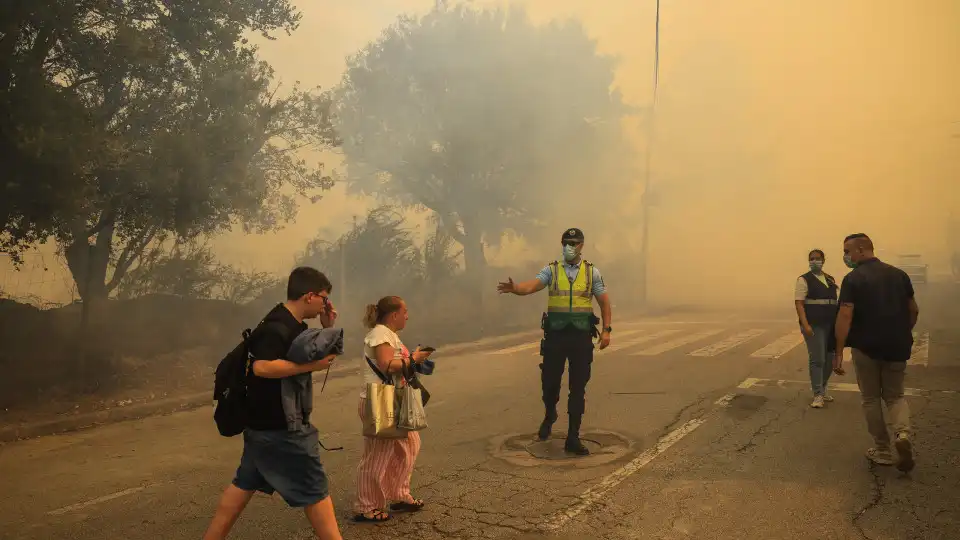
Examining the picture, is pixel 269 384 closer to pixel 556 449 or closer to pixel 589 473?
pixel 589 473

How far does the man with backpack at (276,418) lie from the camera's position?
328 centimetres

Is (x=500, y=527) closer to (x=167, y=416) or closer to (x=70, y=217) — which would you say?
(x=167, y=416)

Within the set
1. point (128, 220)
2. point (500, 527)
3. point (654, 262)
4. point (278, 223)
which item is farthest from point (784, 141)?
point (500, 527)

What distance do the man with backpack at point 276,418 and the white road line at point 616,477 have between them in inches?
61.2

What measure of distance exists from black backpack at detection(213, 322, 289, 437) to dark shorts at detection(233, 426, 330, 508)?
3.9 inches

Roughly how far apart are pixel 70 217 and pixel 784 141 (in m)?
46.9

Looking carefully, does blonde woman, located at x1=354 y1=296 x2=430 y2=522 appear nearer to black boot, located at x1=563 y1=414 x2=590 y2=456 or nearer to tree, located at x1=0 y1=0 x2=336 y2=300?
black boot, located at x1=563 y1=414 x2=590 y2=456

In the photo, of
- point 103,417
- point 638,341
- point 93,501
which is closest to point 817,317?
point 93,501

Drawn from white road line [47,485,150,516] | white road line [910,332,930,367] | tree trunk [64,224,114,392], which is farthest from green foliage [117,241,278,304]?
white road line [910,332,930,367]

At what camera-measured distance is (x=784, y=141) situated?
157 feet

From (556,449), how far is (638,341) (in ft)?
31.0

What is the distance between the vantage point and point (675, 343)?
14688 mm

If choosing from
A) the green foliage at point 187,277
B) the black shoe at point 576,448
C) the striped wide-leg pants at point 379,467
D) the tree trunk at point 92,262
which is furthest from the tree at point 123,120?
the black shoe at point 576,448

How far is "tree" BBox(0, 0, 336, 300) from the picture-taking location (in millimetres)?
8516
